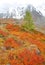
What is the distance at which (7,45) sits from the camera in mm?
40656

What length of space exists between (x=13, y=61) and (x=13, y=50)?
18.0ft

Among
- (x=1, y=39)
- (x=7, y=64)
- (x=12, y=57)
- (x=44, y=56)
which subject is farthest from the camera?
(x=1, y=39)

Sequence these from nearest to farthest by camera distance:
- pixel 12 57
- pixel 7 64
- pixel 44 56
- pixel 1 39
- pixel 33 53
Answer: pixel 7 64 < pixel 12 57 < pixel 33 53 < pixel 44 56 < pixel 1 39

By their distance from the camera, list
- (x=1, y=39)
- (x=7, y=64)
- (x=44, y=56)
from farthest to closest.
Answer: (x=1, y=39) → (x=44, y=56) → (x=7, y=64)

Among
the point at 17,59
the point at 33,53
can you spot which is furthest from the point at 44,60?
the point at 17,59

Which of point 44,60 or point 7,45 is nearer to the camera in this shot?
point 44,60

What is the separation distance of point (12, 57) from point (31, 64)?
122 inches

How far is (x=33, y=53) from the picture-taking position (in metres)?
36.6

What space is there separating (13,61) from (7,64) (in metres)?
1.25

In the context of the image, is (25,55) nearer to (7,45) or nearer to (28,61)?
(28,61)

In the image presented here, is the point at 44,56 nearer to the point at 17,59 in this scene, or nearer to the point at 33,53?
the point at 33,53

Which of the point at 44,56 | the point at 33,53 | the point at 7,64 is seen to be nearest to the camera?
the point at 7,64

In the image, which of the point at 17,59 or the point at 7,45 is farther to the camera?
the point at 7,45

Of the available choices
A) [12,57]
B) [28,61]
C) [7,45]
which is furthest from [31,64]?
[7,45]
